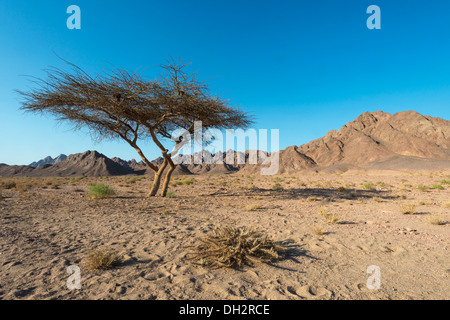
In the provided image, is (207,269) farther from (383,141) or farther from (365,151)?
(383,141)

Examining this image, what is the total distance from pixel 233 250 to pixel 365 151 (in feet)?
264

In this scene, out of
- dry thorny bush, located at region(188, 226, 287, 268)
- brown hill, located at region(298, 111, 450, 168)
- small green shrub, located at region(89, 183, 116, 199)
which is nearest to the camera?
dry thorny bush, located at region(188, 226, 287, 268)

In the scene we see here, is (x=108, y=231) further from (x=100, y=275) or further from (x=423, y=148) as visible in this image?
(x=423, y=148)

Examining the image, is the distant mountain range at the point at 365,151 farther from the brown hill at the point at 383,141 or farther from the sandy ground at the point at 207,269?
the sandy ground at the point at 207,269

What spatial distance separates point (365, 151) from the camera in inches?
2788

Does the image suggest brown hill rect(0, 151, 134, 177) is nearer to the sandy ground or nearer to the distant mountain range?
the distant mountain range

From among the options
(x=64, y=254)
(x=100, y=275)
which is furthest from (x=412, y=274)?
(x=64, y=254)

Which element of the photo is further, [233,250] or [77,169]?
[77,169]

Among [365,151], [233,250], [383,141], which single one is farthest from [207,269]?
[383,141]

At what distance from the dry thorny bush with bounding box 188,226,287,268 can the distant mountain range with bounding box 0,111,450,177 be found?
61.1 metres

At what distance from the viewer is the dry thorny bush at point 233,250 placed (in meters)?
3.86

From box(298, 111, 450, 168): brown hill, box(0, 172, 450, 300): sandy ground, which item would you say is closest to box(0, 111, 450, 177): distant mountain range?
box(298, 111, 450, 168): brown hill

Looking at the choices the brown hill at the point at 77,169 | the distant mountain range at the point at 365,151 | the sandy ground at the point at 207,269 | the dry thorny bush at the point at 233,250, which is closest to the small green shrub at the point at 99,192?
the sandy ground at the point at 207,269

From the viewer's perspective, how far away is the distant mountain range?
206ft
